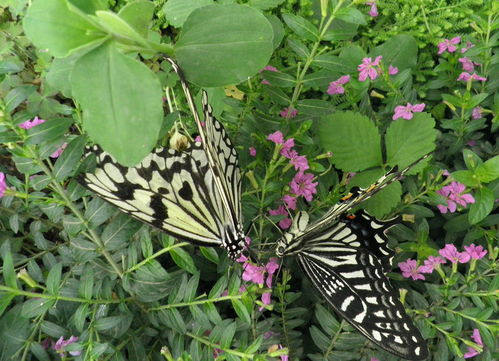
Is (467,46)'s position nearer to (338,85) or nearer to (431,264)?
(338,85)

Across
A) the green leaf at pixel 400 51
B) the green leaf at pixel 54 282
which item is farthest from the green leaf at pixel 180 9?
the green leaf at pixel 400 51

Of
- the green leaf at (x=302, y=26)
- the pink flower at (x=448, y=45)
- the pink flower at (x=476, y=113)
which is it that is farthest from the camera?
the pink flower at (x=448, y=45)

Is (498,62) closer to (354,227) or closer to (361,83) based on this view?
(361,83)

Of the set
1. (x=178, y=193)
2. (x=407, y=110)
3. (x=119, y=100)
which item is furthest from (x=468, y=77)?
(x=119, y=100)

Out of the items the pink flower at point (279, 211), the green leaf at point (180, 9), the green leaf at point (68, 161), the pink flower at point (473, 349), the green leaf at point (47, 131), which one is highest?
the green leaf at point (180, 9)

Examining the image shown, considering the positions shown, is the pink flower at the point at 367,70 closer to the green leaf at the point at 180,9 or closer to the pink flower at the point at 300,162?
the pink flower at the point at 300,162
